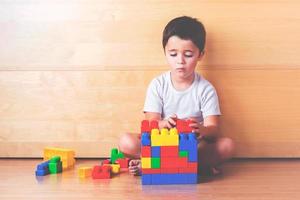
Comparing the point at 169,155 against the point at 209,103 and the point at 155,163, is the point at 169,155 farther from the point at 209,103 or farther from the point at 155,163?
the point at 209,103

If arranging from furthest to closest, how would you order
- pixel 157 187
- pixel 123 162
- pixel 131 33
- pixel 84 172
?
pixel 131 33, pixel 123 162, pixel 84 172, pixel 157 187

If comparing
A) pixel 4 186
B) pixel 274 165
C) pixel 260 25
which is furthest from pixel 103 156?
pixel 260 25

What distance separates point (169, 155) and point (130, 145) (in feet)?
0.56

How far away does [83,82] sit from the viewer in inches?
58.0

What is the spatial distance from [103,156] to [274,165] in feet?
1.71

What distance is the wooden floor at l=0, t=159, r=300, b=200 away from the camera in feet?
3.49

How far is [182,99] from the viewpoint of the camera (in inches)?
54.5

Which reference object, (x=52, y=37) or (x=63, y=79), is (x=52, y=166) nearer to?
(x=63, y=79)

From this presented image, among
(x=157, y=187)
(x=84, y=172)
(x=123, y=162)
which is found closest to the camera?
(x=157, y=187)

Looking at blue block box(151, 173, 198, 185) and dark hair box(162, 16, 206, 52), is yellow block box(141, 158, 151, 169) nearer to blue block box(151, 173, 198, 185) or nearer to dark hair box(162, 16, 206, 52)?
blue block box(151, 173, 198, 185)

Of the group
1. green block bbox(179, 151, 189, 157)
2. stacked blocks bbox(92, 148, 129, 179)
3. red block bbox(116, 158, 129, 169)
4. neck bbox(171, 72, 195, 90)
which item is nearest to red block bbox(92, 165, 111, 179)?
stacked blocks bbox(92, 148, 129, 179)

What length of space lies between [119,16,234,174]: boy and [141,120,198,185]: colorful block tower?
6 centimetres

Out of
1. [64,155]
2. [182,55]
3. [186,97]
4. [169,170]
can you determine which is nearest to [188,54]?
[182,55]

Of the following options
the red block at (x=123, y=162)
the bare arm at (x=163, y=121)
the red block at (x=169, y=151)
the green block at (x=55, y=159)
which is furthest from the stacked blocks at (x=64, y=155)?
the red block at (x=169, y=151)
